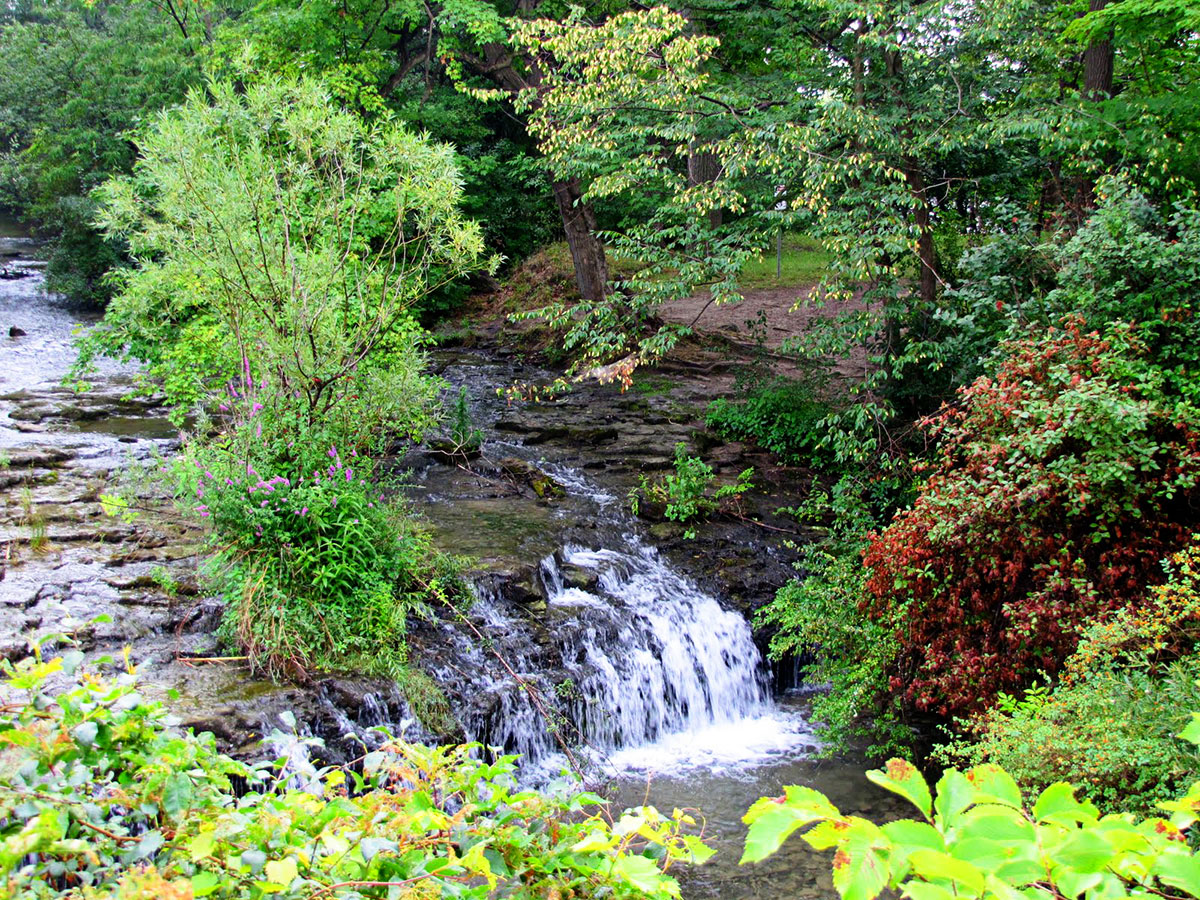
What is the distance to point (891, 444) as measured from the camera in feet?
31.0

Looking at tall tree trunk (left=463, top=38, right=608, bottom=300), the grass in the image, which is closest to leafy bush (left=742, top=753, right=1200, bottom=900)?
tall tree trunk (left=463, top=38, right=608, bottom=300)

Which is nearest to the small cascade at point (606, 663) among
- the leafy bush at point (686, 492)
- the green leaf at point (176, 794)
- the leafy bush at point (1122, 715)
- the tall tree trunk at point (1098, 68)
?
the leafy bush at point (686, 492)

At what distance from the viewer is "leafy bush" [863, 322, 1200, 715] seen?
6.28m

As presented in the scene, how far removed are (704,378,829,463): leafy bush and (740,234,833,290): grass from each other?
9.02 meters

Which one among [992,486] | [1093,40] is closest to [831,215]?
[1093,40]

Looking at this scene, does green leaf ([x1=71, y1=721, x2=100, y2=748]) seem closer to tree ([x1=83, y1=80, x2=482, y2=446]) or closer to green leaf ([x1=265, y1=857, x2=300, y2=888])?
green leaf ([x1=265, y1=857, x2=300, y2=888])

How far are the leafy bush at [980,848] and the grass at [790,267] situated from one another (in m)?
20.7

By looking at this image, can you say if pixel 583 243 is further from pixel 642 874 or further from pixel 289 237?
pixel 642 874

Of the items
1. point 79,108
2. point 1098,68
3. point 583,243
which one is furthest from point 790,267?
point 79,108

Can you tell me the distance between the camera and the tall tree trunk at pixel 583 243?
17391 millimetres

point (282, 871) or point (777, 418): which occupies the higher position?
point (282, 871)

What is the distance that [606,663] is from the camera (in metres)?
8.27

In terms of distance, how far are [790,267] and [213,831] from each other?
81.0ft

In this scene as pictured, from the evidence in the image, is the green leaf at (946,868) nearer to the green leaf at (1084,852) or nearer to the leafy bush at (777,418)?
the green leaf at (1084,852)
